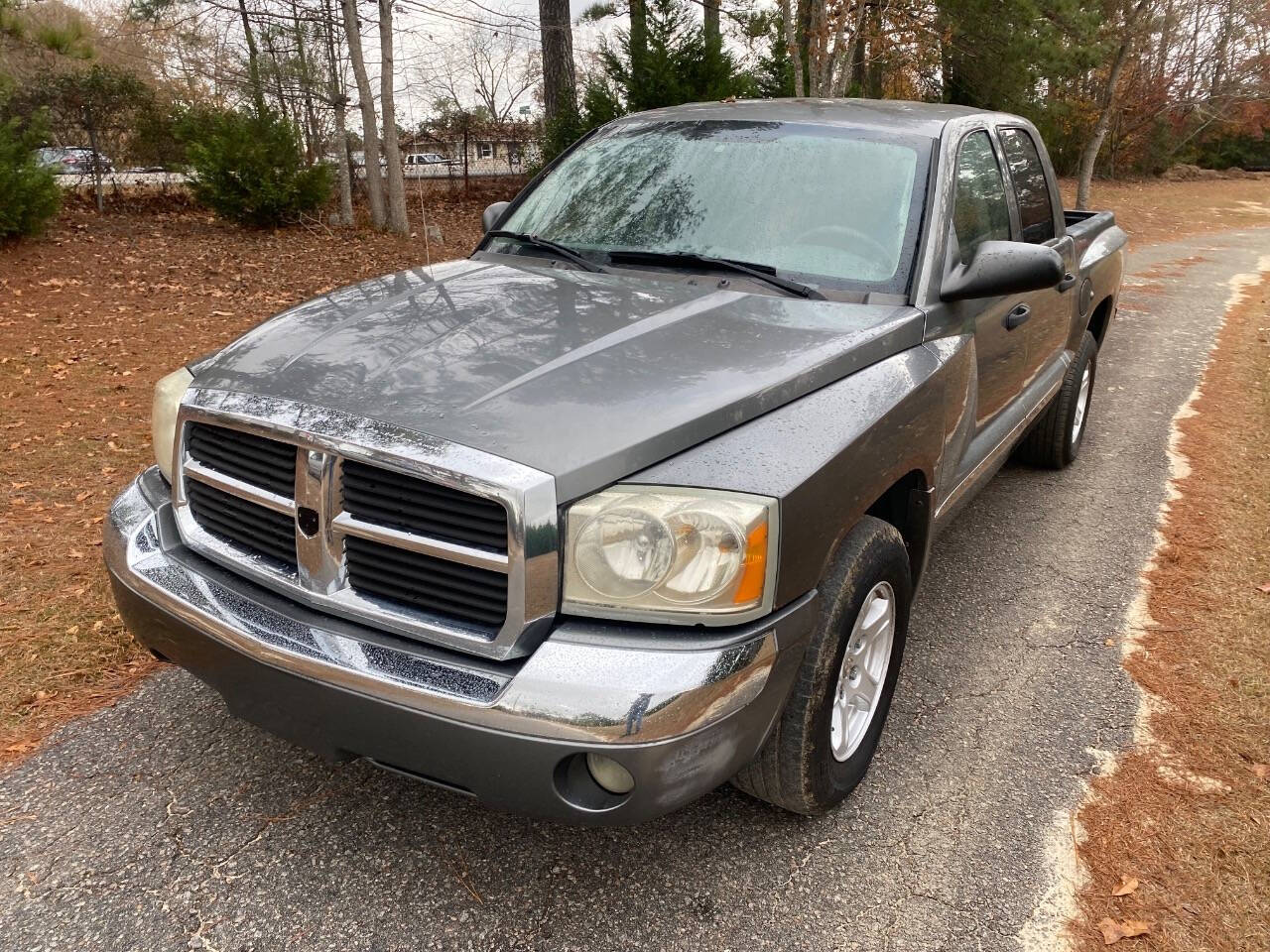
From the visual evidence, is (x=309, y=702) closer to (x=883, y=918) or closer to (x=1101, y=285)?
(x=883, y=918)

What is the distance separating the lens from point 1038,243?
14.0 feet

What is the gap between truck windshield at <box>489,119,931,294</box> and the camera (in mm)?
3061

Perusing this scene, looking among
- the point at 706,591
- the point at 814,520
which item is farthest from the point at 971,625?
the point at 706,591

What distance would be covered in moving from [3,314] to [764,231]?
769 centimetres

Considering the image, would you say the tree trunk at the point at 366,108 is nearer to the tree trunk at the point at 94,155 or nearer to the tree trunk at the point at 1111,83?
the tree trunk at the point at 94,155

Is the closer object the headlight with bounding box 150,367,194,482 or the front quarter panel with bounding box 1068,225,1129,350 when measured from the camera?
the headlight with bounding box 150,367,194,482

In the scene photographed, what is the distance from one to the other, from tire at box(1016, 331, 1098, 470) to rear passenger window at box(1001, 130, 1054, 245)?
89cm

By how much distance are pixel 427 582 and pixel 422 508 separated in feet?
0.53

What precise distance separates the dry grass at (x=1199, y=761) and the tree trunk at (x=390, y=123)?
33.3ft

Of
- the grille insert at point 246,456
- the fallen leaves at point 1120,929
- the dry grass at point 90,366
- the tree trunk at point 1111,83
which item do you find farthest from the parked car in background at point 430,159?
the fallen leaves at point 1120,929

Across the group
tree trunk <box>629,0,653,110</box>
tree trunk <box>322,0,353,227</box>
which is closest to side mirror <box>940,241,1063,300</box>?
tree trunk <box>322,0,353,227</box>

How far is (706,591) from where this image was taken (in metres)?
2.00

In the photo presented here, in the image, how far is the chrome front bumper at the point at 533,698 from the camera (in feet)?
6.24

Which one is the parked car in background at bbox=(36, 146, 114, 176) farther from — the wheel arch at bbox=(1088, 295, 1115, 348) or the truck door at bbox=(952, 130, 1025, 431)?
the truck door at bbox=(952, 130, 1025, 431)
